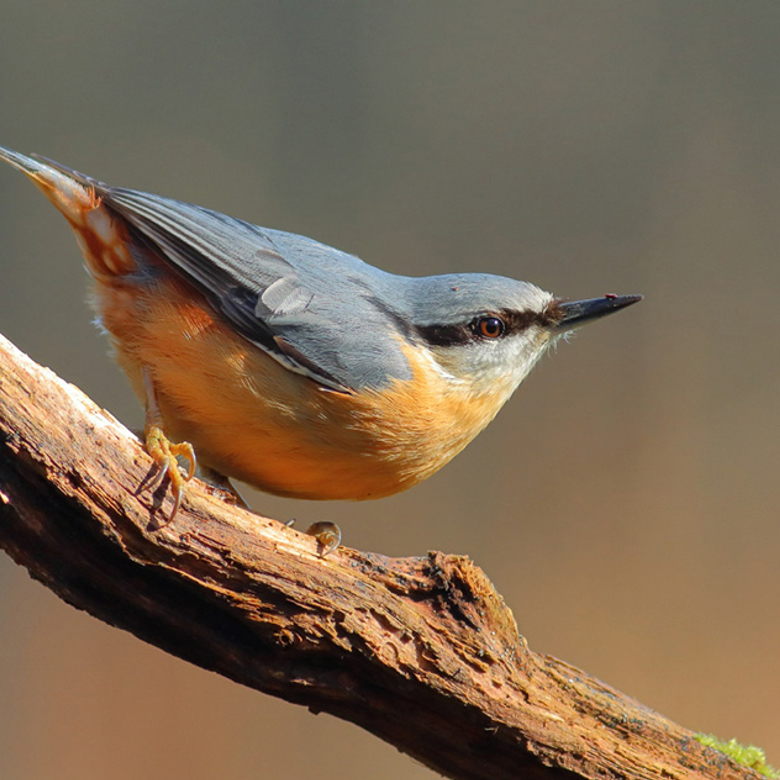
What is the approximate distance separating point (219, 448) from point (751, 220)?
9.18 ft

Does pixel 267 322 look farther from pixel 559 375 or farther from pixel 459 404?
pixel 559 375

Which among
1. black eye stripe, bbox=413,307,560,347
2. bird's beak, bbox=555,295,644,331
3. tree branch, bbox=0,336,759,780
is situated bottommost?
tree branch, bbox=0,336,759,780

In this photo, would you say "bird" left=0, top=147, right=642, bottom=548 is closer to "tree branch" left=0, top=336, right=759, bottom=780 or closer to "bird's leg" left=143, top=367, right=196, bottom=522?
"bird's leg" left=143, top=367, right=196, bottom=522

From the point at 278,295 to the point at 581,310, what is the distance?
30.0 inches

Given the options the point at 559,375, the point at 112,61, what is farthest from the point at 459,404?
the point at 112,61

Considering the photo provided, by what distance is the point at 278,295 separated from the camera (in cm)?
187

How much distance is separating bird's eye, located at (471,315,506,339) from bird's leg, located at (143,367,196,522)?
74 centimetres

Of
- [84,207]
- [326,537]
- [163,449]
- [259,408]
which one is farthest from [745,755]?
[84,207]

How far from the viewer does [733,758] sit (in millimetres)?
1770

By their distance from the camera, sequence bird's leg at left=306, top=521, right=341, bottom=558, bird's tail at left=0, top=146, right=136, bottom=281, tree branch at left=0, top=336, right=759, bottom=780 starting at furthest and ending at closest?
bird's tail at left=0, top=146, right=136, bottom=281 → bird's leg at left=306, top=521, right=341, bottom=558 → tree branch at left=0, top=336, right=759, bottom=780

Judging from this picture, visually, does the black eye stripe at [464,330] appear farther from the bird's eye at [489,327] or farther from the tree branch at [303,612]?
the tree branch at [303,612]

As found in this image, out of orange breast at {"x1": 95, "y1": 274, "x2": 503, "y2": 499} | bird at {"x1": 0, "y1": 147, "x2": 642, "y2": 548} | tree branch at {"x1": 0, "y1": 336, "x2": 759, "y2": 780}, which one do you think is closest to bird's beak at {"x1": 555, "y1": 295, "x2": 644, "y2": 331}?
bird at {"x1": 0, "y1": 147, "x2": 642, "y2": 548}

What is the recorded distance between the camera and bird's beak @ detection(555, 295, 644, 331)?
209 centimetres

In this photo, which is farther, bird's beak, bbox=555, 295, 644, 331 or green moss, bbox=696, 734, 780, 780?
bird's beak, bbox=555, 295, 644, 331
